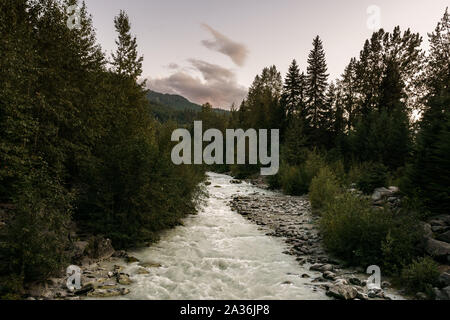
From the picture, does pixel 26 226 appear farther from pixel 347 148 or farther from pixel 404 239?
pixel 347 148

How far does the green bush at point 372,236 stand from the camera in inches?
274

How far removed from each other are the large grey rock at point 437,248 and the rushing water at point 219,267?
3246 millimetres

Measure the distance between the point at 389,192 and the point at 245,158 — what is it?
21.5m

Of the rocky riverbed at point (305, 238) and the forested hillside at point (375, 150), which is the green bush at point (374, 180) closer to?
the forested hillside at point (375, 150)

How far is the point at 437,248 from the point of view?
21.4 feet

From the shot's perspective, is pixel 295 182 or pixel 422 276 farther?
pixel 295 182

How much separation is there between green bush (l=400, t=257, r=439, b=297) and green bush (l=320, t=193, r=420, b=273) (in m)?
0.37

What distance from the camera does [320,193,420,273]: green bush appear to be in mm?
6957

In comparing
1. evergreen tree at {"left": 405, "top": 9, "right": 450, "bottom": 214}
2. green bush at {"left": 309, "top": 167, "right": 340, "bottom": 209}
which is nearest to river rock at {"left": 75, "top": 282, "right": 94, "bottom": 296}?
evergreen tree at {"left": 405, "top": 9, "right": 450, "bottom": 214}

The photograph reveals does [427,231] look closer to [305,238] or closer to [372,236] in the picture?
[372,236]

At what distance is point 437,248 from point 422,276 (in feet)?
3.74

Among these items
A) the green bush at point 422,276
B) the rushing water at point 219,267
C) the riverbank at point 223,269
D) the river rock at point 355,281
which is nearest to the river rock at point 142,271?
the riverbank at point 223,269

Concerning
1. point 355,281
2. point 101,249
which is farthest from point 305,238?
point 101,249
